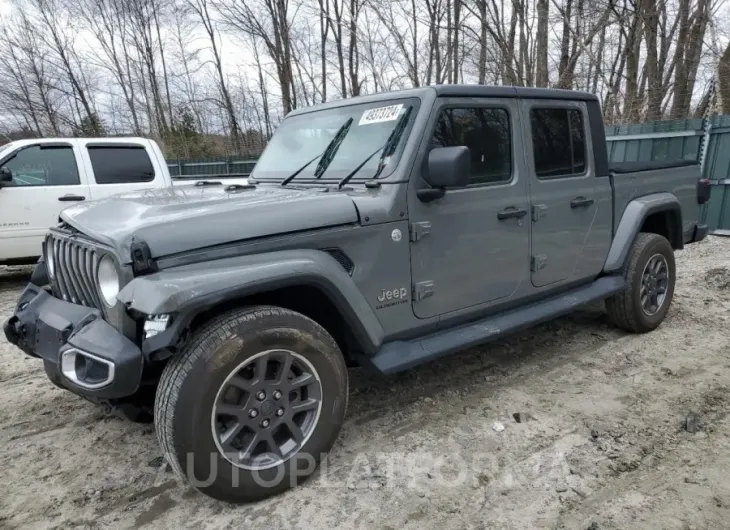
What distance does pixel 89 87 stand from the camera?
2538 cm

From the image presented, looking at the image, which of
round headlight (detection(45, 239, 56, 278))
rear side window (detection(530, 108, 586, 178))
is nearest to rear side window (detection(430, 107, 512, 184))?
rear side window (detection(530, 108, 586, 178))

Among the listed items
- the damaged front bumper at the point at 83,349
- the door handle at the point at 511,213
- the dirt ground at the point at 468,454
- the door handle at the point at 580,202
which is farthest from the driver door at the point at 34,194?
the door handle at the point at 580,202

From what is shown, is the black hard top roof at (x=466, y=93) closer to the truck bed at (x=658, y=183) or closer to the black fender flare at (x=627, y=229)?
the truck bed at (x=658, y=183)

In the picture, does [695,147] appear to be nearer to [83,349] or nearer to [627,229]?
[627,229]

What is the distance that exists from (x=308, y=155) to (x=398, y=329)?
1372 mm

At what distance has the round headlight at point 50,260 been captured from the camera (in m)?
2.88

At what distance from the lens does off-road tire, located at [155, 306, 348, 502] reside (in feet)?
7.14

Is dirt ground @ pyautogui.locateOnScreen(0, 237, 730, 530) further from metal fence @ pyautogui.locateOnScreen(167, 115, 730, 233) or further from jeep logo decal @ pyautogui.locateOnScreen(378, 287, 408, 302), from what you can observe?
metal fence @ pyautogui.locateOnScreen(167, 115, 730, 233)

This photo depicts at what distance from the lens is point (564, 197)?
146 inches

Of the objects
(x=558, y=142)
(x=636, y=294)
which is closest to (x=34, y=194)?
(x=558, y=142)

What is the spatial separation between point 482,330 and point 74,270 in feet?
7.76

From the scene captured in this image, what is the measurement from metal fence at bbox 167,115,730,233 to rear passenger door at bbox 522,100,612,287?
4.99 meters

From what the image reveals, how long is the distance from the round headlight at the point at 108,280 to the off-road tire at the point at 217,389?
40 cm

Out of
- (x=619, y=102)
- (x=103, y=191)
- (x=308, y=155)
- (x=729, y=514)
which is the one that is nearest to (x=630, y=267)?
(x=729, y=514)
